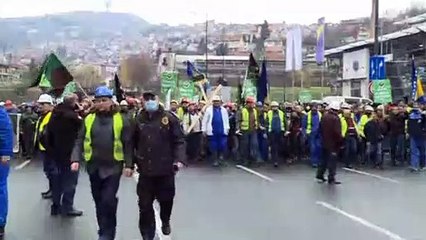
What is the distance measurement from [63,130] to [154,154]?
3.27m

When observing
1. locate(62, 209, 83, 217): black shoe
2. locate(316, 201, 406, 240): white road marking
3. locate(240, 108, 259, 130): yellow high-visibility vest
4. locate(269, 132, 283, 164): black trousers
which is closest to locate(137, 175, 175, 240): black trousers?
locate(62, 209, 83, 217): black shoe

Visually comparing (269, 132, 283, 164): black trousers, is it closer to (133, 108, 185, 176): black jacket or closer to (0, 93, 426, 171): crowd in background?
(0, 93, 426, 171): crowd in background

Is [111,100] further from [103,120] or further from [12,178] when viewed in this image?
[12,178]

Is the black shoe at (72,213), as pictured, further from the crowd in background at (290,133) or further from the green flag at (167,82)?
the green flag at (167,82)

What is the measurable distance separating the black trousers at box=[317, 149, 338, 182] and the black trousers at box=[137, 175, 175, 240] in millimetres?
8281

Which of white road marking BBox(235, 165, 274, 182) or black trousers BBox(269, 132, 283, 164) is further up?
black trousers BBox(269, 132, 283, 164)

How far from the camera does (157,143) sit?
32.6ft

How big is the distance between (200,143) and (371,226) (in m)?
13.0

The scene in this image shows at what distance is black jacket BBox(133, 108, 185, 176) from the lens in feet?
32.6

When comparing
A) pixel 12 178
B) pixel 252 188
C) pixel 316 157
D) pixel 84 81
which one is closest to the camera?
pixel 252 188

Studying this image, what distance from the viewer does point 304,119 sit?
24.1 m

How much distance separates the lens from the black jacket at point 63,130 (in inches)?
500

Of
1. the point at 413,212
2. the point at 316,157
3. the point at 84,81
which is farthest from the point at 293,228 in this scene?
the point at 84,81

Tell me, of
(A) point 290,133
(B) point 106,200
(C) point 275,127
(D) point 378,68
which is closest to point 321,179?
(C) point 275,127
